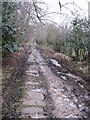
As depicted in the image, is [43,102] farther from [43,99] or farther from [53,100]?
[53,100]

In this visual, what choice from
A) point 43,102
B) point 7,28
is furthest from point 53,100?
point 7,28

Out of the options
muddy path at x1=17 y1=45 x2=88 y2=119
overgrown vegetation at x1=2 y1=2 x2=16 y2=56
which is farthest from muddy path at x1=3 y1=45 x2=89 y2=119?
overgrown vegetation at x1=2 y1=2 x2=16 y2=56

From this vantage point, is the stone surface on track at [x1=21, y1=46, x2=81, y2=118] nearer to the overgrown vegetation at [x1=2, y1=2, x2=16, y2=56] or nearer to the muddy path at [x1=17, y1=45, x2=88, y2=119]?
the muddy path at [x1=17, y1=45, x2=88, y2=119]

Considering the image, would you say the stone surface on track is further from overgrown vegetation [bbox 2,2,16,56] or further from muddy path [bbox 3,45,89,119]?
overgrown vegetation [bbox 2,2,16,56]

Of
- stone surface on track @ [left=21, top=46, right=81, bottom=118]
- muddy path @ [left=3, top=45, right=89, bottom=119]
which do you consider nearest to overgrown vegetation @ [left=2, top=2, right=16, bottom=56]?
muddy path @ [left=3, top=45, right=89, bottom=119]

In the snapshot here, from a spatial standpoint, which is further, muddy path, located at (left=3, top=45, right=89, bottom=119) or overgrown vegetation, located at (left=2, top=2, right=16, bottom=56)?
overgrown vegetation, located at (left=2, top=2, right=16, bottom=56)

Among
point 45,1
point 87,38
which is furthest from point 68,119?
point 87,38

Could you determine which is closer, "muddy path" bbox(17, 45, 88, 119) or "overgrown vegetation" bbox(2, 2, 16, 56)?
"muddy path" bbox(17, 45, 88, 119)

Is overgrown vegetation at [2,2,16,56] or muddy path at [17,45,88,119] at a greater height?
overgrown vegetation at [2,2,16,56]

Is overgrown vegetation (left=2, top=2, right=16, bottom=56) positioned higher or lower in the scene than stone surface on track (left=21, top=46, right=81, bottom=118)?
higher

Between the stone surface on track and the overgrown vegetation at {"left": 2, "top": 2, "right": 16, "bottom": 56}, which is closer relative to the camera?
the stone surface on track

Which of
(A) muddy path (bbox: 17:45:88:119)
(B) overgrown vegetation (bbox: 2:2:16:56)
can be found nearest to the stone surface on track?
A: (A) muddy path (bbox: 17:45:88:119)

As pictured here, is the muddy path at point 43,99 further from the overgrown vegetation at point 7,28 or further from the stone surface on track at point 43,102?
the overgrown vegetation at point 7,28

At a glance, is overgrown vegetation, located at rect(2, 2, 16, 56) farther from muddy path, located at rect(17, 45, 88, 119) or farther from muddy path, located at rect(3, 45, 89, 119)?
muddy path, located at rect(17, 45, 88, 119)
